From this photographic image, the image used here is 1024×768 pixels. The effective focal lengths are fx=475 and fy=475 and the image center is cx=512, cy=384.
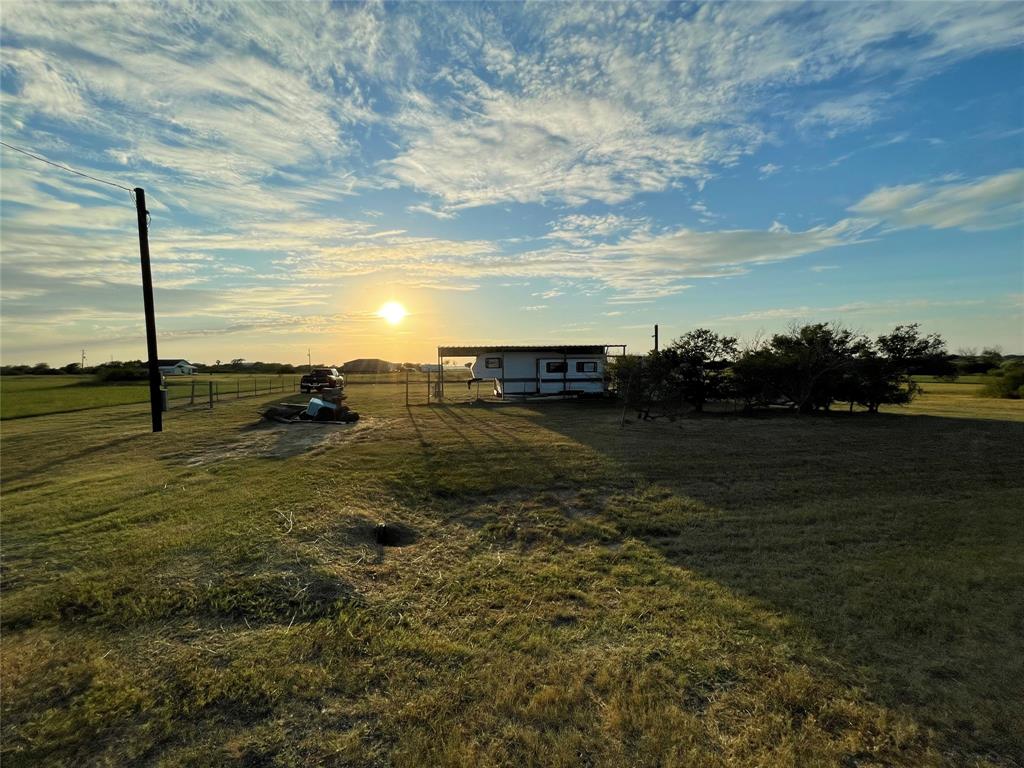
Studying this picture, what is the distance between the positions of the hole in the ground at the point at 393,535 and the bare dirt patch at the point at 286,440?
545 cm

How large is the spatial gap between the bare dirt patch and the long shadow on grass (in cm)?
686

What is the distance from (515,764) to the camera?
285 cm

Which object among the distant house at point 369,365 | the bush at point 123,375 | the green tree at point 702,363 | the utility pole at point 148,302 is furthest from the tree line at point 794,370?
the distant house at point 369,365

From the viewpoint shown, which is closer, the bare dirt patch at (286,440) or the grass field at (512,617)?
the grass field at (512,617)

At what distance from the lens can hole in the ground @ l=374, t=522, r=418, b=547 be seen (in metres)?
6.46

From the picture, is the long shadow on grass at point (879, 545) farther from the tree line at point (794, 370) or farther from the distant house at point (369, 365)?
the distant house at point (369, 365)

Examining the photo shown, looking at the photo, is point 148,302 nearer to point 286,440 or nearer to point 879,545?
point 286,440

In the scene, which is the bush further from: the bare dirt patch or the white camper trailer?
the bare dirt patch

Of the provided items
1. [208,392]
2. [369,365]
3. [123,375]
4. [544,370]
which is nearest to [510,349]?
[544,370]

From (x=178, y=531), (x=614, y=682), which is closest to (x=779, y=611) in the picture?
(x=614, y=682)

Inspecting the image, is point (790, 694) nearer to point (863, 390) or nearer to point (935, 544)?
point (935, 544)

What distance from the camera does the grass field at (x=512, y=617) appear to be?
10.1ft

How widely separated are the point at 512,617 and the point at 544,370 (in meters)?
24.4

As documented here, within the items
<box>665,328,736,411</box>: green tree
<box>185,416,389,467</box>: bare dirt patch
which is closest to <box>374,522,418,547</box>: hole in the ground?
<box>185,416,389,467</box>: bare dirt patch
